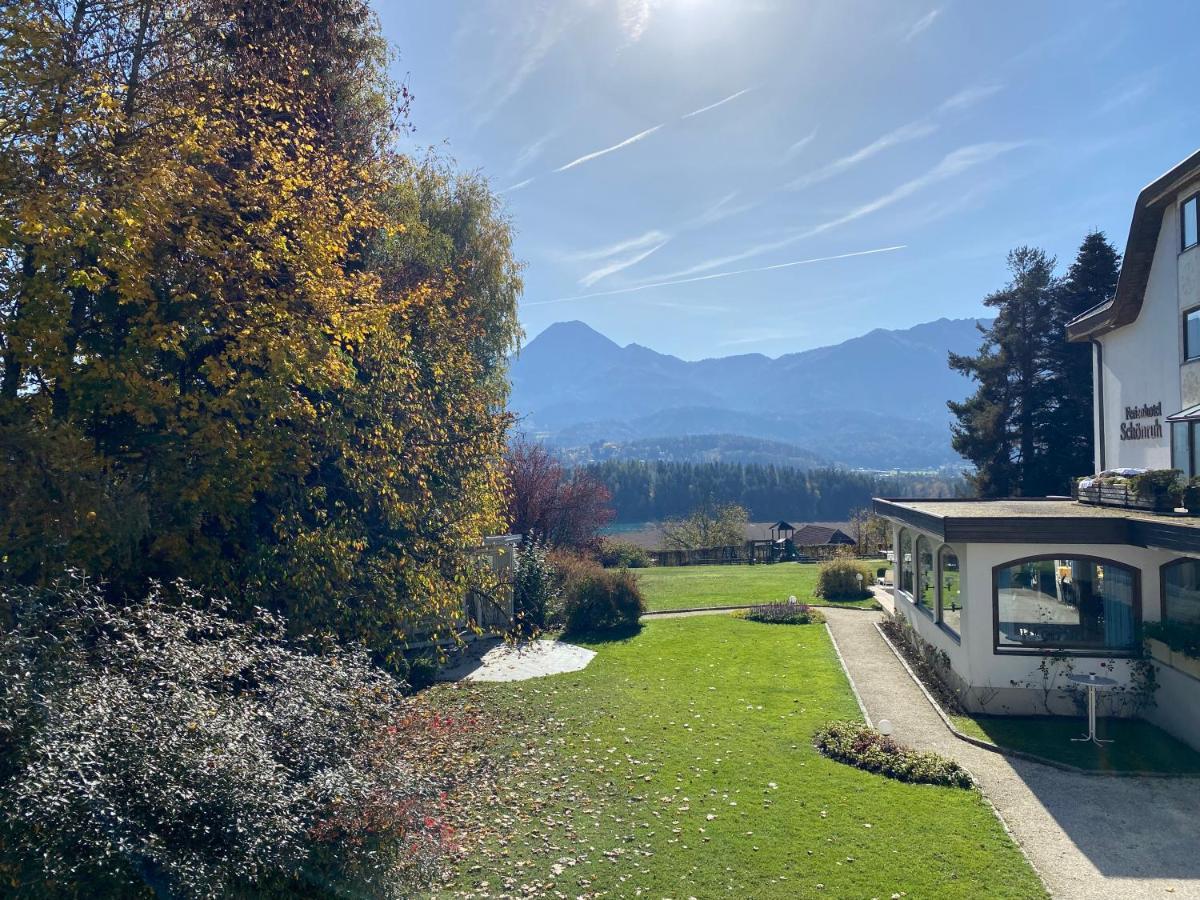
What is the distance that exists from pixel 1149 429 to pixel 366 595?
58.6 feet

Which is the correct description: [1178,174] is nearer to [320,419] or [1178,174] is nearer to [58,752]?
[320,419]

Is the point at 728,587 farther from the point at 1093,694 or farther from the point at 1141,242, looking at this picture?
the point at 1093,694

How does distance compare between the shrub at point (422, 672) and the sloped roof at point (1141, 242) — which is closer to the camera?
the sloped roof at point (1141, 242)

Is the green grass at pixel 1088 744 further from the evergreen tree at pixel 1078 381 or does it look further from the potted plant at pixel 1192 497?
the evergreen tree at pixel 1078 381

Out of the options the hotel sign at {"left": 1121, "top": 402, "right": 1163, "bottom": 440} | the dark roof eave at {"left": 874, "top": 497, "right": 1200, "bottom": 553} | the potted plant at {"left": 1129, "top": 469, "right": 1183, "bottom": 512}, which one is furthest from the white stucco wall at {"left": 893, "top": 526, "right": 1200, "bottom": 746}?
the hotel sign at {"left": 1121, "top": 402, "right": 1163, "bottom": 440}

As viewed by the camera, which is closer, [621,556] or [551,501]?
[551,501]

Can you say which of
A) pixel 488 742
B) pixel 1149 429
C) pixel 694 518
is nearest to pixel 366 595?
pixel 488 742

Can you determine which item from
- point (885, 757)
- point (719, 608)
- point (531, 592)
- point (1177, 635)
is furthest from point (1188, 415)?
point (531, 592)

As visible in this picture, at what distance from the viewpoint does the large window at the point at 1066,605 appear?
1262 centimetres

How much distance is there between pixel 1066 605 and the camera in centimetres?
1280

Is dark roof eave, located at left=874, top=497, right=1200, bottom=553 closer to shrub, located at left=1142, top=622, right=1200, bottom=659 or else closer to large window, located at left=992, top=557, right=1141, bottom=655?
large window, located at left=992, top=557, right=1141, bottom=655

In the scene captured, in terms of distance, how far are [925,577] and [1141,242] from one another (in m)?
9.24

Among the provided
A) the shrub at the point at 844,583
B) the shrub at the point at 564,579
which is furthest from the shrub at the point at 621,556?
the shrub at the point at 564,579

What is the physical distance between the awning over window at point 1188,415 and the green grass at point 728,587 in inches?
492
